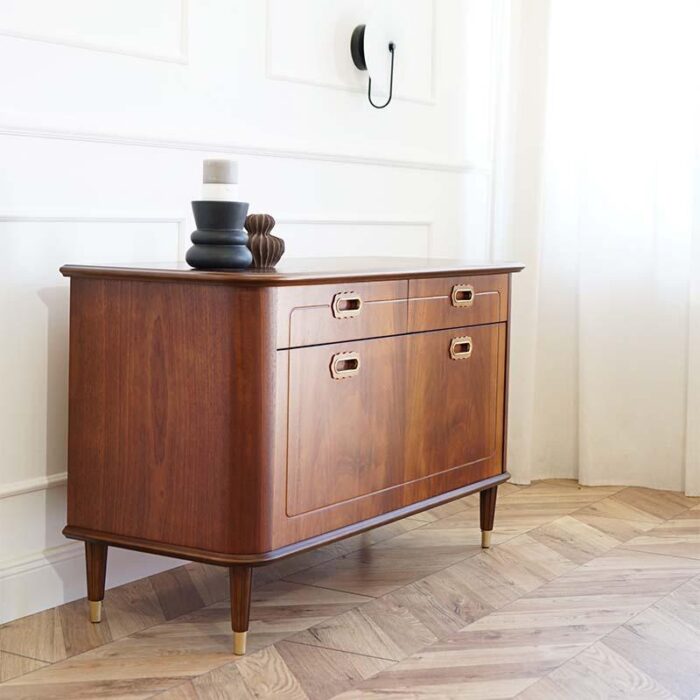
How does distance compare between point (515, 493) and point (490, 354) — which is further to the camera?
point (515, 493)

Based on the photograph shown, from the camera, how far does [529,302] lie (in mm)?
3654

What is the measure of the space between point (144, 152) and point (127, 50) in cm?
23

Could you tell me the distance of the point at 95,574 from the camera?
2316mm

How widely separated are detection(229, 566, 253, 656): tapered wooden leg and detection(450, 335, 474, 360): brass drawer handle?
30.4 inches

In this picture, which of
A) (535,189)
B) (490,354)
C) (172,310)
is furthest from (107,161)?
(535,189)

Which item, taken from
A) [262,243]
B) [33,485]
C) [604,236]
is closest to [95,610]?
[33,485]

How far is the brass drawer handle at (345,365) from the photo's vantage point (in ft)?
7.42

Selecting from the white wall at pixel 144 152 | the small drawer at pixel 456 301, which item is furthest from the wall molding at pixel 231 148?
the small drawer at pixel 456 301

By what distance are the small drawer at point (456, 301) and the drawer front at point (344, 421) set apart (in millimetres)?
93

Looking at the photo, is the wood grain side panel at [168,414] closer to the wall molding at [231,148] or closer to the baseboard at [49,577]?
the baseboard at [49,577]

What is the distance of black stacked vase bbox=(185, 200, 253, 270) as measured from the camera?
7.08ft

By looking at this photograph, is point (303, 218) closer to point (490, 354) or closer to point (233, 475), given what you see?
point (490, 354)

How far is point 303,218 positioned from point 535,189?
100 centimetres

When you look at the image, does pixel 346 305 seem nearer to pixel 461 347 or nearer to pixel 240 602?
pixel 461 347
